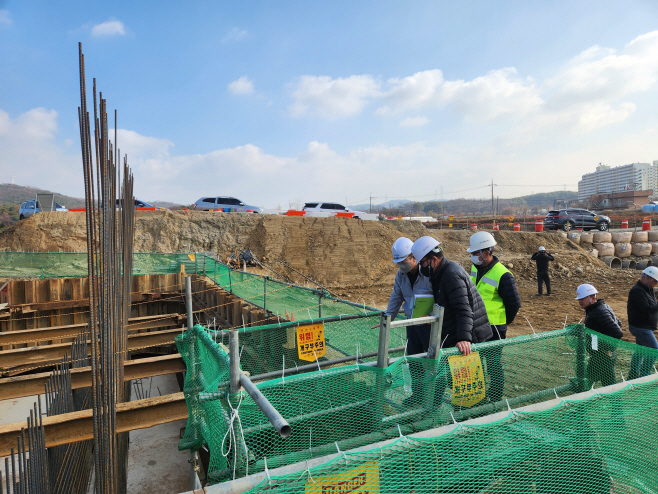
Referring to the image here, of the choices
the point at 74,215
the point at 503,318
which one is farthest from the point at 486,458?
the point at 74,215

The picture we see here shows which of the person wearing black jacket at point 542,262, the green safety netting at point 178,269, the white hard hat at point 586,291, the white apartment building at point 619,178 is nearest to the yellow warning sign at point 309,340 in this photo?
the white hard hat at point 586,291

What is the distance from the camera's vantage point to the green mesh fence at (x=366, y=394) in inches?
100

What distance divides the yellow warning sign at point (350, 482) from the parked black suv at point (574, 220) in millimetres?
28667

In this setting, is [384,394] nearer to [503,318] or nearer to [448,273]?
[448,273]

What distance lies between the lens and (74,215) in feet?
67.1

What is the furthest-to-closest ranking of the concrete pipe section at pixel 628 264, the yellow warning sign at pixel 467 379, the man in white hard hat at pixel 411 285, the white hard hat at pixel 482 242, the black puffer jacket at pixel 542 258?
the concrete pipe section at pixel 628 264, the black puffer jacket at pixel 542 258, the white hard hat at pixel 482 242, the man in white hard hat at pixel 411 285, the yellow warning sign at pixel 467 379

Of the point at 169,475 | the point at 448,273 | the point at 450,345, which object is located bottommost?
the point at 169,475

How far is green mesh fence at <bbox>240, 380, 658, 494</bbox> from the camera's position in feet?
6.08

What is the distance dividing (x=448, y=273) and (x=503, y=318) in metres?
1.35

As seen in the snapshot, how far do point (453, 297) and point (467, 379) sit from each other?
712 millimetres

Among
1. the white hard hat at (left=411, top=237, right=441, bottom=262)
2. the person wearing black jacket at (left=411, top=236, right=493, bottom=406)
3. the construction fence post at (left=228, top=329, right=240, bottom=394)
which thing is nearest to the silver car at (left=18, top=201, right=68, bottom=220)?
the white hard hat at (left=411, top=237, right=441, bottom=262)

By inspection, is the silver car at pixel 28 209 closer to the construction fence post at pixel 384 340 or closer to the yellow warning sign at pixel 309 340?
the yellow warning sign at pixel 309 340

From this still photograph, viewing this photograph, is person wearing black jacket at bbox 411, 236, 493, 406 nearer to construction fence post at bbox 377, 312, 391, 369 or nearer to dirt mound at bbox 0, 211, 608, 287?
construction fence post at bbox 377, 312, 391, 369

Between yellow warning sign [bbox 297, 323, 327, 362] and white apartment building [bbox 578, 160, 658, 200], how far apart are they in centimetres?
16181
